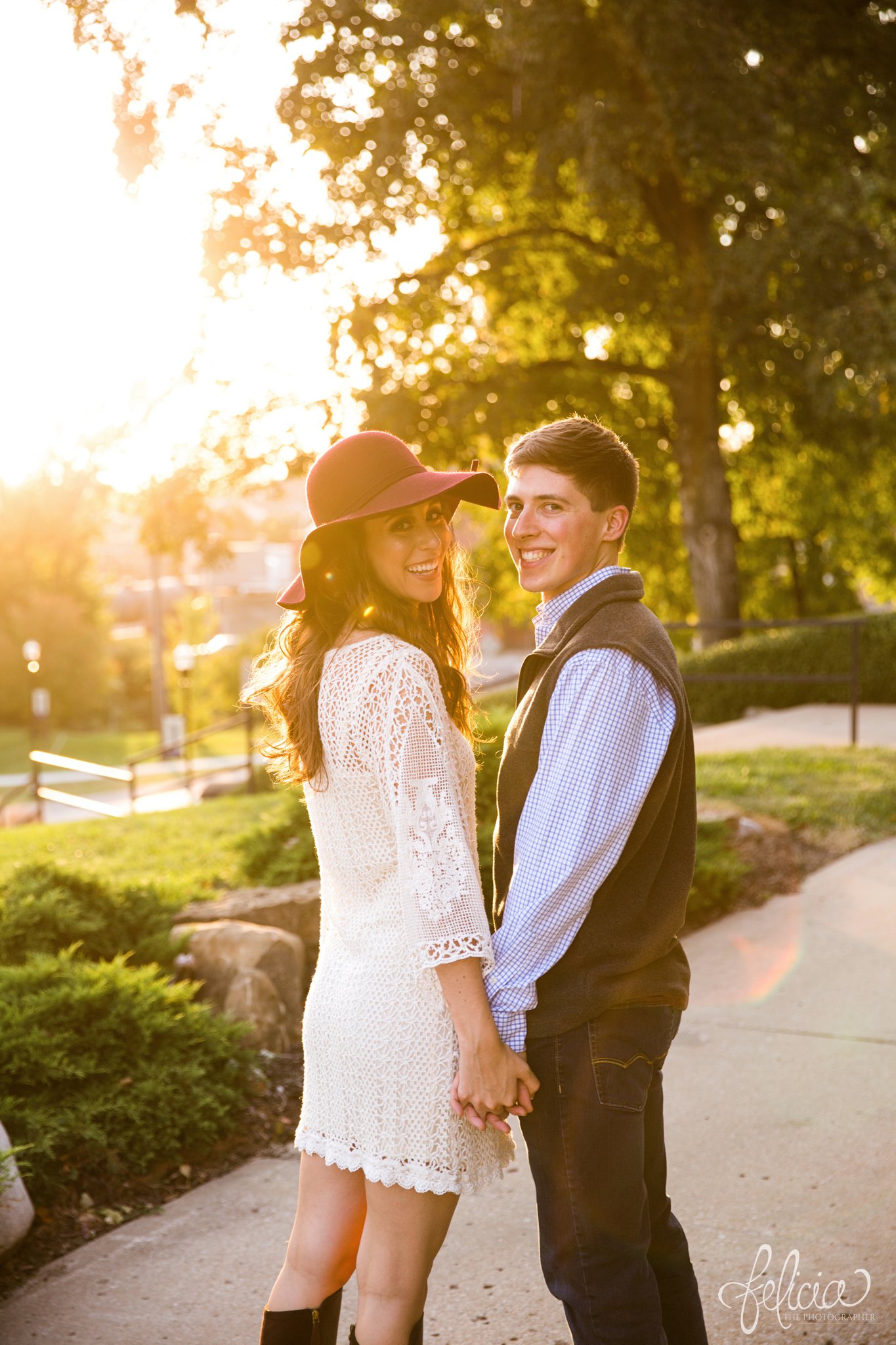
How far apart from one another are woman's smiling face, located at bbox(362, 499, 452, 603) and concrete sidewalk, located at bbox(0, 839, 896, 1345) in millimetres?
1719

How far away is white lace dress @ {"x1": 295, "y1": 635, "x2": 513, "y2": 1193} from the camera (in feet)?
6.09

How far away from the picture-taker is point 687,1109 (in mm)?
3768

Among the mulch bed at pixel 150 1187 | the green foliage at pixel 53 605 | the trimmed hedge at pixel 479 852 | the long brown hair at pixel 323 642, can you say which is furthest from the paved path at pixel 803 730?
the green foliage at pixel 53 605

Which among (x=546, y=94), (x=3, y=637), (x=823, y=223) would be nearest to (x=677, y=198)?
(x=546, y=94)

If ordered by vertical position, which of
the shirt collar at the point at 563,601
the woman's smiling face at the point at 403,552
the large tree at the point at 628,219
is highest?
the large tree at the point at 628,219

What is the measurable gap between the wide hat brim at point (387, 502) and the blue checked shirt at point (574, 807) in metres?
0.38

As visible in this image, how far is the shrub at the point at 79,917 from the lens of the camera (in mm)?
4488

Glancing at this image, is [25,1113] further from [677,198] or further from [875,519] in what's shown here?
[875,519]

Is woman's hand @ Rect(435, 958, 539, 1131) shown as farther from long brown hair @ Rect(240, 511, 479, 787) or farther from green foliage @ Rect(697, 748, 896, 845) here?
green foliage @ Rect(697, 748, 896, 845)

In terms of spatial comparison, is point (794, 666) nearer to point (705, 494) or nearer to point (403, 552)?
point (705, 494)

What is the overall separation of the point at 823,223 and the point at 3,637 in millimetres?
35744

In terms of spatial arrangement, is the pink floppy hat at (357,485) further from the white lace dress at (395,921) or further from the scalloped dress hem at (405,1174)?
the scalloped dress hem at (405,1174)

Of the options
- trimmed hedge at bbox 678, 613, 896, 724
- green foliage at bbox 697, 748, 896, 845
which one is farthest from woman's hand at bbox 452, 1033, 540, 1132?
trimmed hedge at bbox 678, 613, 896, 724

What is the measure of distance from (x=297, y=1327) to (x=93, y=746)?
1486 inches
